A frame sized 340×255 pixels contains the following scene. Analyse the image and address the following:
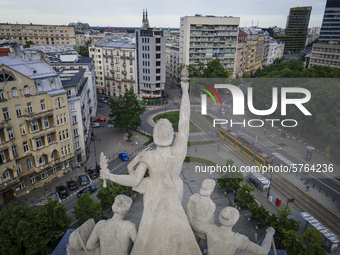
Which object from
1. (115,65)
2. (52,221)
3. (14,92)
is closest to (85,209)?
(52,221)

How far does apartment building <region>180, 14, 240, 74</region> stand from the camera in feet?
305

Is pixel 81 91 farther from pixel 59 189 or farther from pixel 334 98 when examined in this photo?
pixel 334 98

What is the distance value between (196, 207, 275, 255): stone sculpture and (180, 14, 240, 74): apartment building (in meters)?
90.7

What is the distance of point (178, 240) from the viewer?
938cm

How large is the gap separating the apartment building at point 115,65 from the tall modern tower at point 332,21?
349 feet

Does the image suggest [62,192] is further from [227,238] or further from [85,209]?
[227,238]

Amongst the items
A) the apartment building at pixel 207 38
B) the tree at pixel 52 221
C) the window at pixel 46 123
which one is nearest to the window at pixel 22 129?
the window at pixel 46 123

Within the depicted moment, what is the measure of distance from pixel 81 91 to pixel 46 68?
1002 cm

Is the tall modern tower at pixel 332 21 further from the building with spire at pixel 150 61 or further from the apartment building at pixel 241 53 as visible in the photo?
the building with spire at pixel 150 61

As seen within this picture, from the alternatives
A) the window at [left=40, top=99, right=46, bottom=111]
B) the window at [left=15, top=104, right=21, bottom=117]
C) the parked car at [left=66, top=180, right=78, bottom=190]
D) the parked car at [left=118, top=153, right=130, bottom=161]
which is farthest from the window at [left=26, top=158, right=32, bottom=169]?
the parked car at [left=118, top=153, right=130, bottom=161]

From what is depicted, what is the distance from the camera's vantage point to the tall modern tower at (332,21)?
130m

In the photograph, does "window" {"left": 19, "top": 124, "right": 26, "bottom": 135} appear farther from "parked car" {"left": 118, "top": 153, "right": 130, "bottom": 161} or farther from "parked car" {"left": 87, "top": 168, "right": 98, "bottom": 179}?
"parked car" {"left": 118, "top": 153, "right": 130, "bottom": 161}

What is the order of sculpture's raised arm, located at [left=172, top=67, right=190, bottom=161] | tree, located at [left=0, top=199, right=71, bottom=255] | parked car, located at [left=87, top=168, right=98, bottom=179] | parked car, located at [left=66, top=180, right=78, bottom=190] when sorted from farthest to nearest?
parked car, located at [left=87, top=168, right=98, bottom=179]
parked car, located at [left=66, top=180, right=78, bottom=190]
tree, located at [left=0, top=199, right=71, bottom=255]
sculpture's raised arm, located at [left=172, top=67, right=190, bottom=161]

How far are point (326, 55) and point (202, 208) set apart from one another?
10230 cm
